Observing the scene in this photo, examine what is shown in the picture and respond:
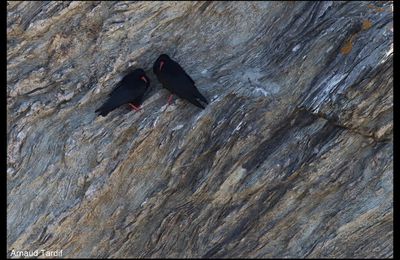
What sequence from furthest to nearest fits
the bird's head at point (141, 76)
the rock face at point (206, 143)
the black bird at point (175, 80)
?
the bird's head at point (141, 76) → the black bird at point (175, 80) → the rock face at point (206, 143)

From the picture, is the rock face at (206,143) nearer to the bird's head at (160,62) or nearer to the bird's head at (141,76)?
the bird's head at (141,76)

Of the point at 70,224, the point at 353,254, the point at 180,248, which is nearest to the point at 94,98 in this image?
the point at 70,224

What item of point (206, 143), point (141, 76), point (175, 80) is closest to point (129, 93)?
point (141, 76)

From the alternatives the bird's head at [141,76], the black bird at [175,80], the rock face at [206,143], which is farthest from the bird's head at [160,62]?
the rock face at [206,143]

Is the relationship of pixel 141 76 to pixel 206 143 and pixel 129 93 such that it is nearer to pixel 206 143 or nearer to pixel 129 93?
pixel 129 93

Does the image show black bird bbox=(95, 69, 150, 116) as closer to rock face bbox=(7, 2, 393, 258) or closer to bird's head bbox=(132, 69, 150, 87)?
bird's head bbox=(132, 69, 150, 87)

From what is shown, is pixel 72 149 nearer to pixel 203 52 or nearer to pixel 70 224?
pixel 70 224

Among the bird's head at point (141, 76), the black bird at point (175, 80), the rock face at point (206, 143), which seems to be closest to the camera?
A: the rock face at point (206, 143)
